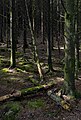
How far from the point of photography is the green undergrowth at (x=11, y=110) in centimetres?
921

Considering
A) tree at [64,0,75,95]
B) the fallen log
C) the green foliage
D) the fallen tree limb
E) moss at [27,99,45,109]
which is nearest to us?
the green foliage

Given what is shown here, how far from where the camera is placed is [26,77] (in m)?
15.1

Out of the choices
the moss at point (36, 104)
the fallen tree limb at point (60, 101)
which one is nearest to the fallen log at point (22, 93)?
the moss at point (36, 104)

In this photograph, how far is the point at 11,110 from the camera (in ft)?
31.6

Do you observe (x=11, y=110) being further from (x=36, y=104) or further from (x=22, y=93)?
(x=22, y=93)

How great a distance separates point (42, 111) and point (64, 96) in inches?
61.4

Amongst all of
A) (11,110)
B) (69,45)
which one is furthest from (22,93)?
(69,45)

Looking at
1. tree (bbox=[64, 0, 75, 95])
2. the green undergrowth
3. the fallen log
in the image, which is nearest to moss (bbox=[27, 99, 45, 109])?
the green undergrowth

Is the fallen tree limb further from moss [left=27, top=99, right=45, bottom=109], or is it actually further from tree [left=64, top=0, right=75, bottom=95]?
tree [left=64, top=0, right=75, bottom=95]

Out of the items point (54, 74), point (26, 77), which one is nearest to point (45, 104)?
point (26, 77)

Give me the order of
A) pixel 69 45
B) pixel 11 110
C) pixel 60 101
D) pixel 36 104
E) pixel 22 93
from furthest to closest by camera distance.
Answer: pixel 22 93, pixel 69 45, pixel 36 104, pixel 60 101, pixel 11 110

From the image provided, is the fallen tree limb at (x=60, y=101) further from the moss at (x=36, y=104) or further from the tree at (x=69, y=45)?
the tree at (x=69, y=45)

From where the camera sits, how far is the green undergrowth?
9213mm

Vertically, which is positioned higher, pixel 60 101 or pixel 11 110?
pixel 60 101
